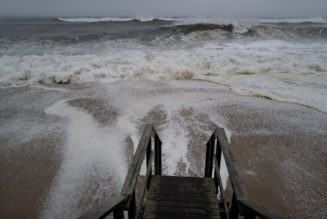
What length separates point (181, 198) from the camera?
279 cm

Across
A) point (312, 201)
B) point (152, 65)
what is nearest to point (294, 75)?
point (152, 65)

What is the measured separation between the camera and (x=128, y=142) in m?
5.11

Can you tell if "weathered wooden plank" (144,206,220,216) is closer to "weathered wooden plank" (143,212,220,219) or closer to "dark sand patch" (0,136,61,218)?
"weathered wooden plank" (143,212,220,219)

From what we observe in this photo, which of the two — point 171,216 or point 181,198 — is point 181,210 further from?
point 181,198

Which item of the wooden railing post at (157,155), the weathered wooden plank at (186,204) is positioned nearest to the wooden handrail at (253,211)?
the weathered wooden plank at (186,204)

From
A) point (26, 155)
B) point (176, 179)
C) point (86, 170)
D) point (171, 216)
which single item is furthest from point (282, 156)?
point (26, 155)

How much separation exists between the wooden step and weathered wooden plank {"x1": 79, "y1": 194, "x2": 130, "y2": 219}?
1.02 meters

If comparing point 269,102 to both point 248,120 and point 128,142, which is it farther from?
point 128,142

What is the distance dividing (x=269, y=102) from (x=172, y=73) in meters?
4.95

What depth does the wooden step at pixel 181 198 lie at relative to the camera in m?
2.47

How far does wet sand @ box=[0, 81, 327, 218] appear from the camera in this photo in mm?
3600

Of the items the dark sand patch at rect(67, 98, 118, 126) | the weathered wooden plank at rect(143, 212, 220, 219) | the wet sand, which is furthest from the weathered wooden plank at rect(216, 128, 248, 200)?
the dark sand patch at rect(67, 98, 118, 126)

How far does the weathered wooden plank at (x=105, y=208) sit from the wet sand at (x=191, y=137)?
236 cm

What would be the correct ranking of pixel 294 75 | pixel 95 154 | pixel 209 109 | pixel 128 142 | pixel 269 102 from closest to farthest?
pixel 95 154 < pixel 128 142 < pixel 209 109 < pixel 269 102 < pixel 294 75
